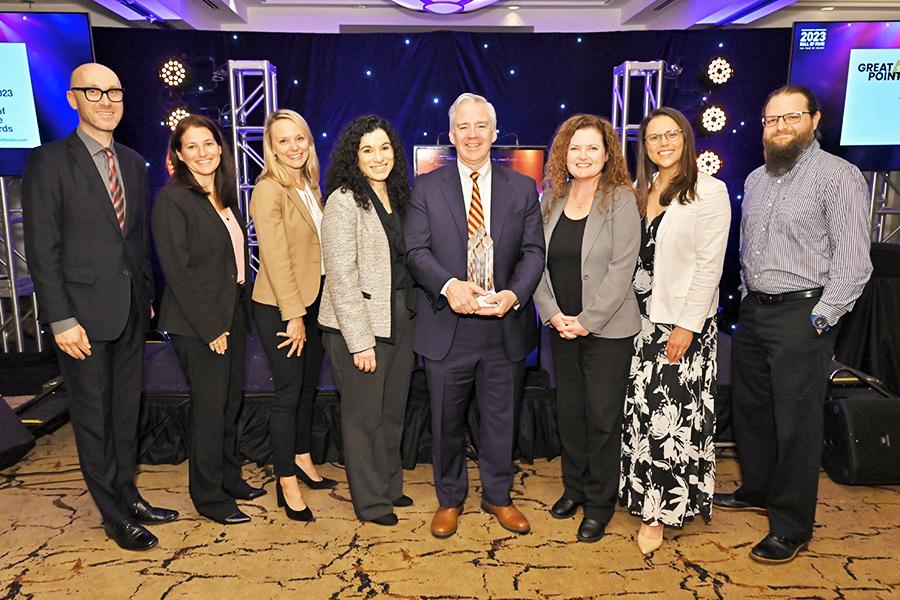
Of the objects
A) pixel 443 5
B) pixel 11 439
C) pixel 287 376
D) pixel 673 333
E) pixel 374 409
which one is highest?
pixel 443 5

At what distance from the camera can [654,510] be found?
2615mm

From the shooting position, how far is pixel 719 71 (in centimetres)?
622

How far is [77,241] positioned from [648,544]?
252cm

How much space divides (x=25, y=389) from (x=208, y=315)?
3177 millimetres

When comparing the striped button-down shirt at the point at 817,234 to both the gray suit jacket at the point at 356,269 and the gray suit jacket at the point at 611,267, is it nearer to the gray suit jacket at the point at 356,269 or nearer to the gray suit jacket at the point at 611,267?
the gray suit jacket at the point at 611,267

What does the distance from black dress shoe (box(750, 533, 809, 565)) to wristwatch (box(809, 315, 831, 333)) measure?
85 cm

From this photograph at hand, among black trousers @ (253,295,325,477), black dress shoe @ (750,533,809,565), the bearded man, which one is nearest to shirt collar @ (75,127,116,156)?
black trousers @ (253,295,325,477)

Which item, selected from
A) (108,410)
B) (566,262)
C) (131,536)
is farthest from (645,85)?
(131,536)

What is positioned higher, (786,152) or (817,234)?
(786,152)

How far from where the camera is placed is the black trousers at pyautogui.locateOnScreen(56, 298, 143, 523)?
2.56 meters

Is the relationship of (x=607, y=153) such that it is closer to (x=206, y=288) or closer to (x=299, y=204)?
(x=299, y=204)

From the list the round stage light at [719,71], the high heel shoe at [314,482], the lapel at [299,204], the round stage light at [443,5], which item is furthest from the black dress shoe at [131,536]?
the round stage light at [719,71]

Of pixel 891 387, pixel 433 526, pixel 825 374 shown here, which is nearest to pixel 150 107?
pixel 433 526

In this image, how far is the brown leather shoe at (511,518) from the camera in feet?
9.07
